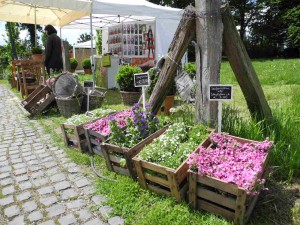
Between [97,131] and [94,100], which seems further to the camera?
[94,100]

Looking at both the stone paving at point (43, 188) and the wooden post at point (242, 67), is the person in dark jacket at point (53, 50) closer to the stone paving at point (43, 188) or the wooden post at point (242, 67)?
the stone paving at point (43, 188)

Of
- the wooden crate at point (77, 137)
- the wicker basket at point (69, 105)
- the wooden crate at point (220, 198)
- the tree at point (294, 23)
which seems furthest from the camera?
the tree at point (294, 23)

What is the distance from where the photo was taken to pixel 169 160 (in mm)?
2459

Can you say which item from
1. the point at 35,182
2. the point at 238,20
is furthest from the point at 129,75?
the point at 238,20

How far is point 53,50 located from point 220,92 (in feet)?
19.4

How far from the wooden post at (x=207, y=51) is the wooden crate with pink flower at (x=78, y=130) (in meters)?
1.54

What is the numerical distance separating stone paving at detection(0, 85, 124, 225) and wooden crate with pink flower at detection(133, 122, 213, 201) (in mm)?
455

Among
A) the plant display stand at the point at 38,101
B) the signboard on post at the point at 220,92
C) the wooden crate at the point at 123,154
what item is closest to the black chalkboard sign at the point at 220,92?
the signboard on post at the point at 220,92

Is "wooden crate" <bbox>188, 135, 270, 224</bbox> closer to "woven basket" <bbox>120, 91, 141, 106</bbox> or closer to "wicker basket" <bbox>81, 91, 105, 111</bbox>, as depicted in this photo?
"wicker basket" <bbox>81, 91, 105, 111</bbox>

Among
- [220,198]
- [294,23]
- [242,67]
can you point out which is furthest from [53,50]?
[294,23]

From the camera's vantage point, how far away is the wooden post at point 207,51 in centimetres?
292

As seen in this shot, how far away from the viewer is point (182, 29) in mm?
3184

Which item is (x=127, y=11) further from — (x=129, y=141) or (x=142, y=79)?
(x=129, y=141)

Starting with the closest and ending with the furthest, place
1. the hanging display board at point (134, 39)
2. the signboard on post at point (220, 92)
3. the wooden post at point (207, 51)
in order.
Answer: the signboard on post at point (220, 92) → the wooden post at point (207, 51) → the hanging display board at point (134, 39)
